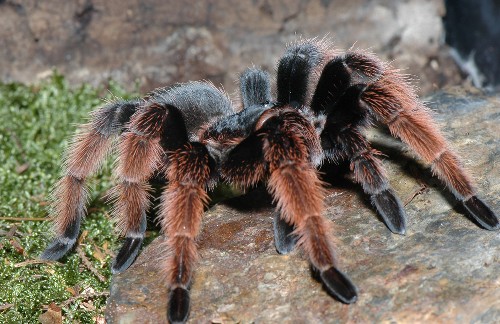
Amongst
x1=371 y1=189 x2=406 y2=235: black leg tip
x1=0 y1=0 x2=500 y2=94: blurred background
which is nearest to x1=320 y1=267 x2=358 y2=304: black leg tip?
x1=371 y1=189 x2=406 y2=235: black leg tip

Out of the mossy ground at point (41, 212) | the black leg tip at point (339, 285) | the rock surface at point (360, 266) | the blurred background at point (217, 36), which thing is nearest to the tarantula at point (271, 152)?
the black leg tip at point (339, 285)

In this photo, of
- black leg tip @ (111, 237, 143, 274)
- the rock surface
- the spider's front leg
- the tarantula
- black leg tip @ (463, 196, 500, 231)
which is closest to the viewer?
the rock surface

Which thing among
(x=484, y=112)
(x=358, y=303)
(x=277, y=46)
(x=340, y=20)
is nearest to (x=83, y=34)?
(x=277, y=46)

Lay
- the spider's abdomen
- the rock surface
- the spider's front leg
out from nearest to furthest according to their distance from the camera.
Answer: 1. the rock surface
2. the spider's front leg
3. the spider's abdomen

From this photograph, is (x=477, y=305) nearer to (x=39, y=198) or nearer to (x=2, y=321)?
(x=2, y=321)

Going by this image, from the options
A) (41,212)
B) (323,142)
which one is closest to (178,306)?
(323,142)

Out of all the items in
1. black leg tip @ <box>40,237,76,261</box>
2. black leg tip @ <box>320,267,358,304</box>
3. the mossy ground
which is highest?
black leg tip @ <box>320,267,358,304</box>

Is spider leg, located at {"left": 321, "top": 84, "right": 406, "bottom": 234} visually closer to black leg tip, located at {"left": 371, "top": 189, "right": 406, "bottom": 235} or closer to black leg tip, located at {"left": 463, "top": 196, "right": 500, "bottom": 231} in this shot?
black leg tip, located at {"left": 371, "top": 189, "right": 406, "bottom": 235}

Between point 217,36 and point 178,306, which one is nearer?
point 178,306

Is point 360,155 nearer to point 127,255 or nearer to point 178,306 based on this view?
point 178,306
